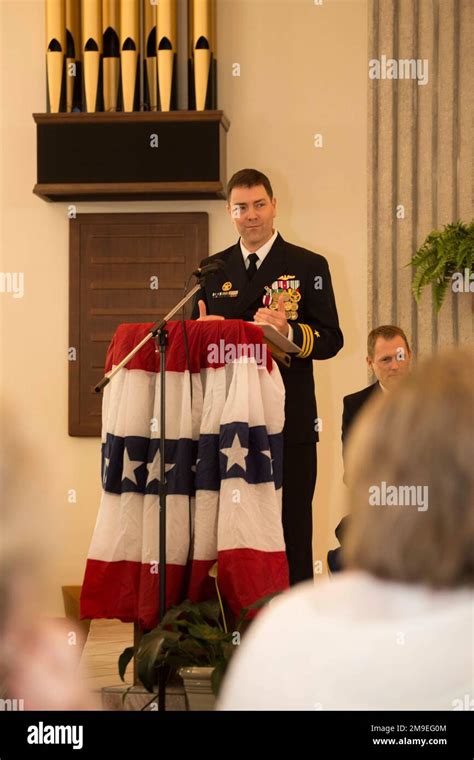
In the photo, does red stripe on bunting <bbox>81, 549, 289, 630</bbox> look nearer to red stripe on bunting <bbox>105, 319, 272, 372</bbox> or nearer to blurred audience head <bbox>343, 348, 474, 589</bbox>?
red stripe on bunting <bbox>105, 319, 272, 372</bbox>

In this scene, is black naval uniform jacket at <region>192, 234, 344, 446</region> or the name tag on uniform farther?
the name tag on uniform

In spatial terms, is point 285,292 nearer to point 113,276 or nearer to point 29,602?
point 113,276

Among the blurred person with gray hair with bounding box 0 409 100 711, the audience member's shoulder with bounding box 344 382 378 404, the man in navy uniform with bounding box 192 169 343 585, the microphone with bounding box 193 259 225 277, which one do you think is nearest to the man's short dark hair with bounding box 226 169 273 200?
the man in navy uniform with bounding box 192 169 343 585

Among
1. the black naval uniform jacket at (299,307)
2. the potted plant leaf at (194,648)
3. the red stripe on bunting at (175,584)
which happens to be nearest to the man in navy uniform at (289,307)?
the black naval uniform jacket at (299,307)

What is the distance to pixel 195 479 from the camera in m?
3.18

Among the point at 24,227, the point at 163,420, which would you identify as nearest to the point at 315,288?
the point at 163,420

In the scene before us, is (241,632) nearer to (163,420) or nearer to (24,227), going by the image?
(163,420)

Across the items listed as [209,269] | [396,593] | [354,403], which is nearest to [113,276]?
[354,403]

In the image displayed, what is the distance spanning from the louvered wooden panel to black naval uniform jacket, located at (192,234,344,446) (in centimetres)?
153

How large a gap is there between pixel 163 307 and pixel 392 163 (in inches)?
56.7

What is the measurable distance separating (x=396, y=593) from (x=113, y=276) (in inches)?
196

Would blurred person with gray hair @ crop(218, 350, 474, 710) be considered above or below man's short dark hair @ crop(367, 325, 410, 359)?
below

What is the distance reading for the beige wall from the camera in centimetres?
576
